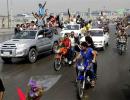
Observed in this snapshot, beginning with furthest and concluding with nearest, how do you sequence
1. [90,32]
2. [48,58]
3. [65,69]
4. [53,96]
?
[90,32], [48,58], [65,69], [53,96]

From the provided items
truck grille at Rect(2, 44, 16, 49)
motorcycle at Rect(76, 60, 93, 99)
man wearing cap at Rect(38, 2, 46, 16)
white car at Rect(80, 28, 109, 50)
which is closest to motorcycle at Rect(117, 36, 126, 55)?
white car at Rect(80, 28, 109, 50)

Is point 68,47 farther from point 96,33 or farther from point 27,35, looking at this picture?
point 96,33

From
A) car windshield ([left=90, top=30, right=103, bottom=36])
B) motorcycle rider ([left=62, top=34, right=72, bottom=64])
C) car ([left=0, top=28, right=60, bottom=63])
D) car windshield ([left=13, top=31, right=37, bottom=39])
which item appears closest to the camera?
motorcycle rider ([left=62, top=34, right=72, bottom=64])

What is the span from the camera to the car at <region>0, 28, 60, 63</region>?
18562 mm

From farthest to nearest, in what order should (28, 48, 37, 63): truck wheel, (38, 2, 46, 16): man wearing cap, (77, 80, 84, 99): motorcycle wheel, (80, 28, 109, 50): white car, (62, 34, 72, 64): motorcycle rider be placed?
1. (38, 2, 46, 16): man wearing cap
2. (80, 28, 109, 50): white car
3. (28, 48, 37, 63): truck wheel
4. (62, 34, 72, 64): motorcycle rider
5. (77, 80, 84, 99): motorcycle wheel

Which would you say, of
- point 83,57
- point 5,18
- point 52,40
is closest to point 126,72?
point 83,57

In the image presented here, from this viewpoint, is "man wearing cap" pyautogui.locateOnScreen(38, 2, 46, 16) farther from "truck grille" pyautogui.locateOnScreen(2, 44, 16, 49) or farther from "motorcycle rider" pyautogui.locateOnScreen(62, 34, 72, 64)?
"motorcycle rider" pyautogui.locateOnScreen(62, 34, 72, 64)

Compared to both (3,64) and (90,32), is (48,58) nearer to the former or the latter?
(3,64)

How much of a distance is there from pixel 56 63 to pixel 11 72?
6.75ft

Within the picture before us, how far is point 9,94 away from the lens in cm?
1170

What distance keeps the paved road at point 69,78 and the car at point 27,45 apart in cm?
48

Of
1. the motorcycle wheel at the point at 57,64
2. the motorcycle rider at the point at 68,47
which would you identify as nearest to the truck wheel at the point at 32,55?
the motorcycle rider at the point at 68,47

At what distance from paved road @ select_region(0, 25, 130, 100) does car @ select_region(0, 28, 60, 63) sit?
48 centimetres

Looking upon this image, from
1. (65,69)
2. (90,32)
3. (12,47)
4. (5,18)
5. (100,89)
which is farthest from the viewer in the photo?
(5,18)
